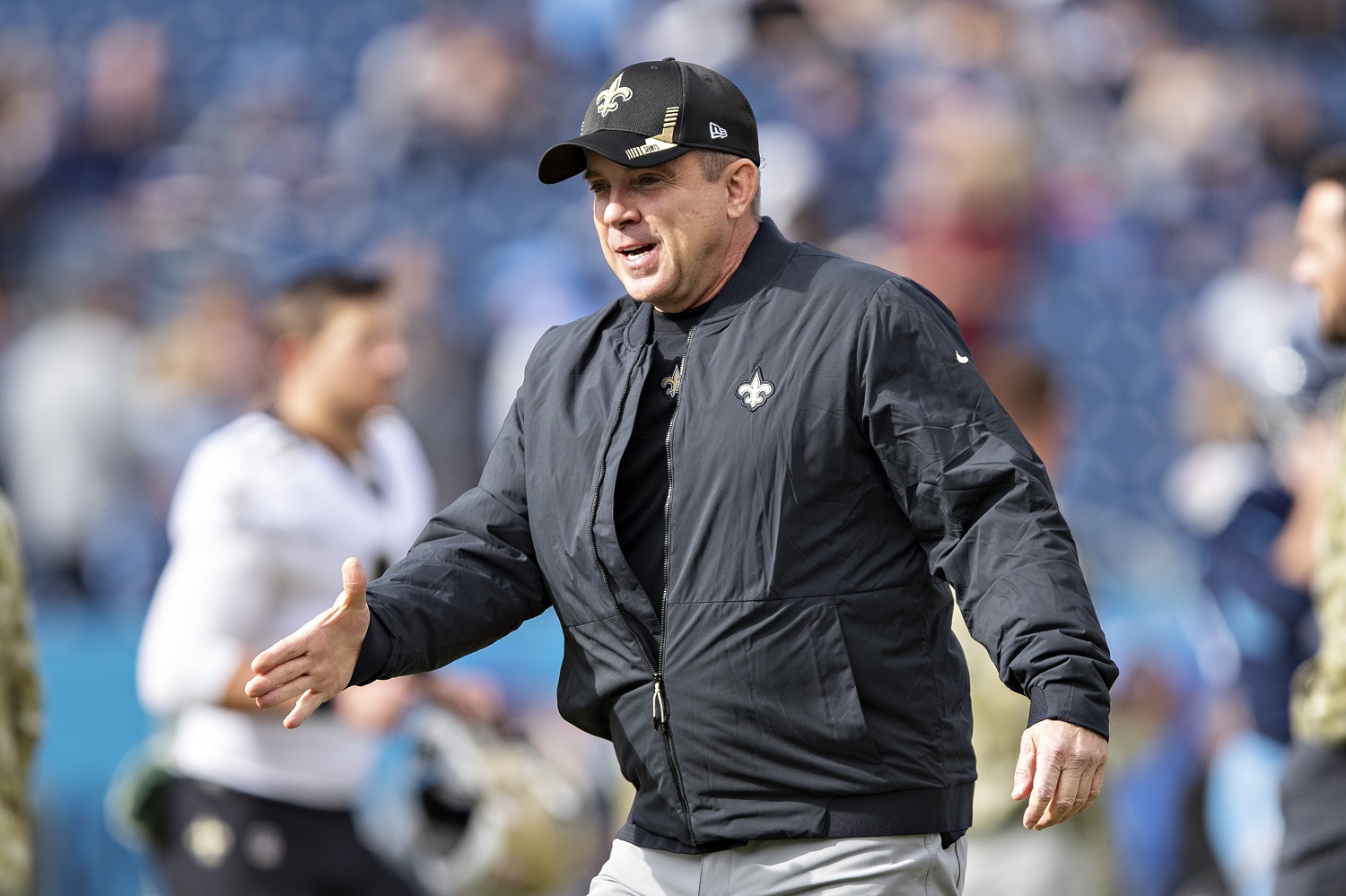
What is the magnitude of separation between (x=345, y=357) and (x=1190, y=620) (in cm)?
470

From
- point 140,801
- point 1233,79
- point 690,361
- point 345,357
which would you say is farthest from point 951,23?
point 690,361

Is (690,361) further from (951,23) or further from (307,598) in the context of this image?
(951,23)

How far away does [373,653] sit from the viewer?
3342 mm

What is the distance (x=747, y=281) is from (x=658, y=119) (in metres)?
0.36

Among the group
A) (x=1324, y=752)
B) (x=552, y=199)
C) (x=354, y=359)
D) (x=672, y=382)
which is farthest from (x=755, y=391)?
(x=552, y=199)

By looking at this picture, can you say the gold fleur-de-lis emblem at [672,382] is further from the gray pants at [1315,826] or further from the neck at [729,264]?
the gray pants at [1315,826]

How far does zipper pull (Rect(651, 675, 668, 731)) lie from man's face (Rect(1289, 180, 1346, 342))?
2784 millimetres

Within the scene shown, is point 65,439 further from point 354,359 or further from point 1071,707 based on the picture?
point 1071,707

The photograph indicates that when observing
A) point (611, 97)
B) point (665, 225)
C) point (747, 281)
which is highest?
point (611, 97)

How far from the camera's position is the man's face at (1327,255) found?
5137mm

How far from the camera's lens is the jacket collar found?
3.49 m

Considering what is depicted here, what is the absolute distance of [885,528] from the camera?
3.27 metres

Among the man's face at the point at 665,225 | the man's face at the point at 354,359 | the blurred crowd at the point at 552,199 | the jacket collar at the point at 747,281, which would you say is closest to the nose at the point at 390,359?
the man's face at the point at 354,359

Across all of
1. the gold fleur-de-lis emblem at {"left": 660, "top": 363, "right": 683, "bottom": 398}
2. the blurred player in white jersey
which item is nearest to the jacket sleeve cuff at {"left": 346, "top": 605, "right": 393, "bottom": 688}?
the gold fleur-de-lis emblem at {"left": 660, "top": 363, "right": 683, "bottom": 398}
